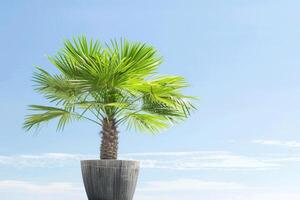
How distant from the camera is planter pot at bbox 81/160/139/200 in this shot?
8.15 metres

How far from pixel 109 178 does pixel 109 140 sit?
64 cm

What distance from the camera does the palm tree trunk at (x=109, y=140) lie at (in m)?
8.33

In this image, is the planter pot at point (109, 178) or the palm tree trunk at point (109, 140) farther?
the palm tree trunk at point (109, 140)

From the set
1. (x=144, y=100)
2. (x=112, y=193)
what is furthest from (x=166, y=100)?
(x=112, y=193)

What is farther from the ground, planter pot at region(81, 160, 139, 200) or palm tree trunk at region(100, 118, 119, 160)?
palm tree trunk at region(100, 118, 119, 160)

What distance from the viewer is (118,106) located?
8047 millimetres

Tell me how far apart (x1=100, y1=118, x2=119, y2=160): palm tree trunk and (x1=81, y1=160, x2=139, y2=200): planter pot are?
0.20 m

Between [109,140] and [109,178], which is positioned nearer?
[109,178]

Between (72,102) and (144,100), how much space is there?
1.24 metres

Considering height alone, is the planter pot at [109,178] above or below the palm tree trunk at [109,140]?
below

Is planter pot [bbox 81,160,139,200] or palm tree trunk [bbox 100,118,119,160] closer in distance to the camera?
planter pot [bbox 81,160,139,200]

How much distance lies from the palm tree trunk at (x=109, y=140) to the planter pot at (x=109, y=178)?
20cm

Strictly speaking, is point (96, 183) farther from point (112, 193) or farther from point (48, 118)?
point (48, 118)

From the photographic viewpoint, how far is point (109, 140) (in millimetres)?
8383
